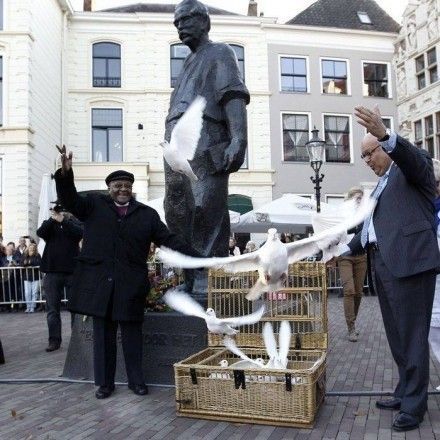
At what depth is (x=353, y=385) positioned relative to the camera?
527 centimetres

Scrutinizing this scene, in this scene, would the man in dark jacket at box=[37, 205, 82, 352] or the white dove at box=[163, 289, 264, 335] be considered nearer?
the white dove at box=[163, 289, 264, 335]

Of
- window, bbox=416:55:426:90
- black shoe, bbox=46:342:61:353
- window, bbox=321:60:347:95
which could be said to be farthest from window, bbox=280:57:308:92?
black shoe, bbox=46:342:61:353

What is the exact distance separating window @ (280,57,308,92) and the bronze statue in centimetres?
2260

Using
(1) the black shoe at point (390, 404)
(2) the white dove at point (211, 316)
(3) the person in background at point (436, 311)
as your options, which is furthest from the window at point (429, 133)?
(2) the white dove at point (211, 316)

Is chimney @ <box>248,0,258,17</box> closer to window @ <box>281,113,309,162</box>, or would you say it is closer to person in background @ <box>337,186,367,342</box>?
window @ <box>281,113,309,162</box>

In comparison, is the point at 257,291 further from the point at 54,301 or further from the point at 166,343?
the point at 54,301

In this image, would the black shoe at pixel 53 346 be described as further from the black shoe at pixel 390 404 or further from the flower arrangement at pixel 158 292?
the black shoe at pixel 390 404

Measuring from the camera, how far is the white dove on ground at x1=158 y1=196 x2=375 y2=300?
4.08 m

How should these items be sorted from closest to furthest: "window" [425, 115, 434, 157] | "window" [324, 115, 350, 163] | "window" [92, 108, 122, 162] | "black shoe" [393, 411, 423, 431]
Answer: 1. "black shoe" [393, 411, 423, 431]
2. "window" [92, 108, 122, 162]
3. "window" [425, 115, 434, 157]
4. "window" [324, 115, 350, 163]

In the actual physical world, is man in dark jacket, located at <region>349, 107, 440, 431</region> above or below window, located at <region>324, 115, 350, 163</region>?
below

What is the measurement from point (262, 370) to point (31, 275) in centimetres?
1093

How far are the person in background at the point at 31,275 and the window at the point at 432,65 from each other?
21.7m

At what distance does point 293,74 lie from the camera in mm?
27656

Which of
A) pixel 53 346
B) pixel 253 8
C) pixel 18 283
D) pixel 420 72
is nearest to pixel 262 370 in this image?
pixel 53 346
